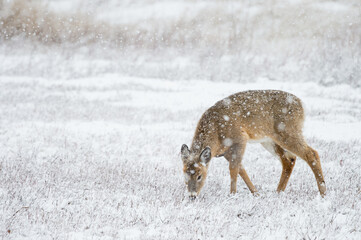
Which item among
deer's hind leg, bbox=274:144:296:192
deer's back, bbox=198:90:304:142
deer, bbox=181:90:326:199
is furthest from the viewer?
deer's hind leg, bbox=274:144:296:192

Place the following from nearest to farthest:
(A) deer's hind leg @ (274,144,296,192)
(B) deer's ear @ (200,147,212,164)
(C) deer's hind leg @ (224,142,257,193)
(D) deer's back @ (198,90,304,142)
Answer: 1. (B) deer's ear @ (200,147,212,164)
2. (C) deer's hind leg @ (224,142,257,193)
3. (D) deer's back @ (198,90,304,142)
4. (A) deer's hind leg @ (274,144,296,192)

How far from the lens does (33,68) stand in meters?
34.2

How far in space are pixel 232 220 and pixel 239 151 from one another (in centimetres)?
172

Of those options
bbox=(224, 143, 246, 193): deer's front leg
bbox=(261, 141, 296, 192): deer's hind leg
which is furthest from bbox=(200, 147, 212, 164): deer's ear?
bbox=(261, 141, 296, 192): deer's hind leg

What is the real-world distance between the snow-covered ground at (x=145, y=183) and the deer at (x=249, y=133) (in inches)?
21.9

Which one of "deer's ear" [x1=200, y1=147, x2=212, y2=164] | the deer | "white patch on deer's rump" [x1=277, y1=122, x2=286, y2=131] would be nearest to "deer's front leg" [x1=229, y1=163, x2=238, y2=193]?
the deer

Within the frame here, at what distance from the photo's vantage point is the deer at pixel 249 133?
6395 mm

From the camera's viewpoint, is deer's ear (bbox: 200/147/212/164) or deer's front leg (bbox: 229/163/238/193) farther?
deer's front leg (bbox: 229/163/238/193)

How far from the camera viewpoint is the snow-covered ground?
15.3 feet

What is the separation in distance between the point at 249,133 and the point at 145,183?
8.03 ft

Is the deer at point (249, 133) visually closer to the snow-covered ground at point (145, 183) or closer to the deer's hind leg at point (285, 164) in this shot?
the deer's hind leg at point (285, 164)

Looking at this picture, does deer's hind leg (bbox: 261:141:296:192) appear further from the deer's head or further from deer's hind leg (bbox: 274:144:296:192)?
the deer's head

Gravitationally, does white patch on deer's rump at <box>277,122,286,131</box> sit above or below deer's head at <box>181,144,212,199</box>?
above

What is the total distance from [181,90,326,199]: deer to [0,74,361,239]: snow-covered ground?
1.83 feet
